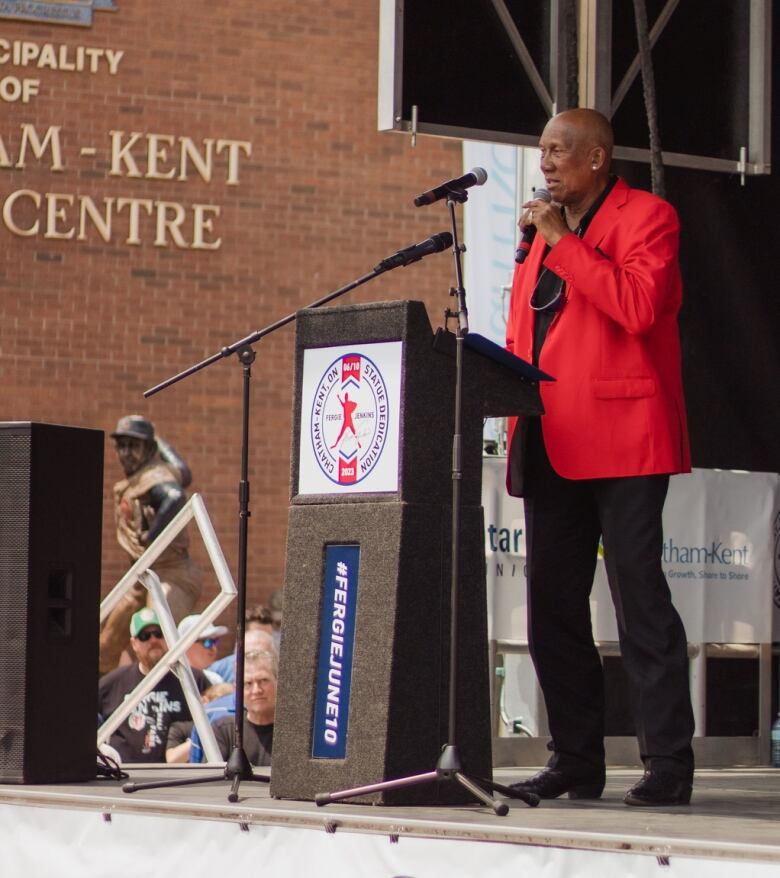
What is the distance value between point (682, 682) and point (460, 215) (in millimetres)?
10139

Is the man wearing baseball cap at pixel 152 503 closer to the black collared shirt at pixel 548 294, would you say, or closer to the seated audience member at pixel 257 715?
the seated audience member at pixel 257 715

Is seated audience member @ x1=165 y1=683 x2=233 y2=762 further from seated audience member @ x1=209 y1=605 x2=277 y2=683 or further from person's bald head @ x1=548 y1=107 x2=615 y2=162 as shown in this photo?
person's bald head @ x1=548 y1=107 x2=615 y2=162

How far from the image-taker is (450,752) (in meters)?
3.38

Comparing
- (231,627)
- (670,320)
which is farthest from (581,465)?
(231,627)

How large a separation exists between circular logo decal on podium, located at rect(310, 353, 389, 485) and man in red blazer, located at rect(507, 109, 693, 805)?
1.66 ft

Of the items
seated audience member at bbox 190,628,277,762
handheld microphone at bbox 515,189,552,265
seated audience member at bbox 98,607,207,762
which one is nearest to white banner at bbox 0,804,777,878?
handheld microphone at bbox 515,189,552,265

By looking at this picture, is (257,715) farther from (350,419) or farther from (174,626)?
(350,419)

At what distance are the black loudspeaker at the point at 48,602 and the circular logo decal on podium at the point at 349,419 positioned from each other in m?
0.87

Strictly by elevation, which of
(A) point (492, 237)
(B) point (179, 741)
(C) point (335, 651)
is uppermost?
(A) point (492, 237)

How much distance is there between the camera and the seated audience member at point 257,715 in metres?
6.46

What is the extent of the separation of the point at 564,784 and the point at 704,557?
240 centimetres

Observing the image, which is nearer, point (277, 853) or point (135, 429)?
point (277, 853)

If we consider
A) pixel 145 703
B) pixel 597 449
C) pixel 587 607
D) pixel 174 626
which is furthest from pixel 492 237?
pixel 597 449

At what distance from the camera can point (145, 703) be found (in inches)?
300
